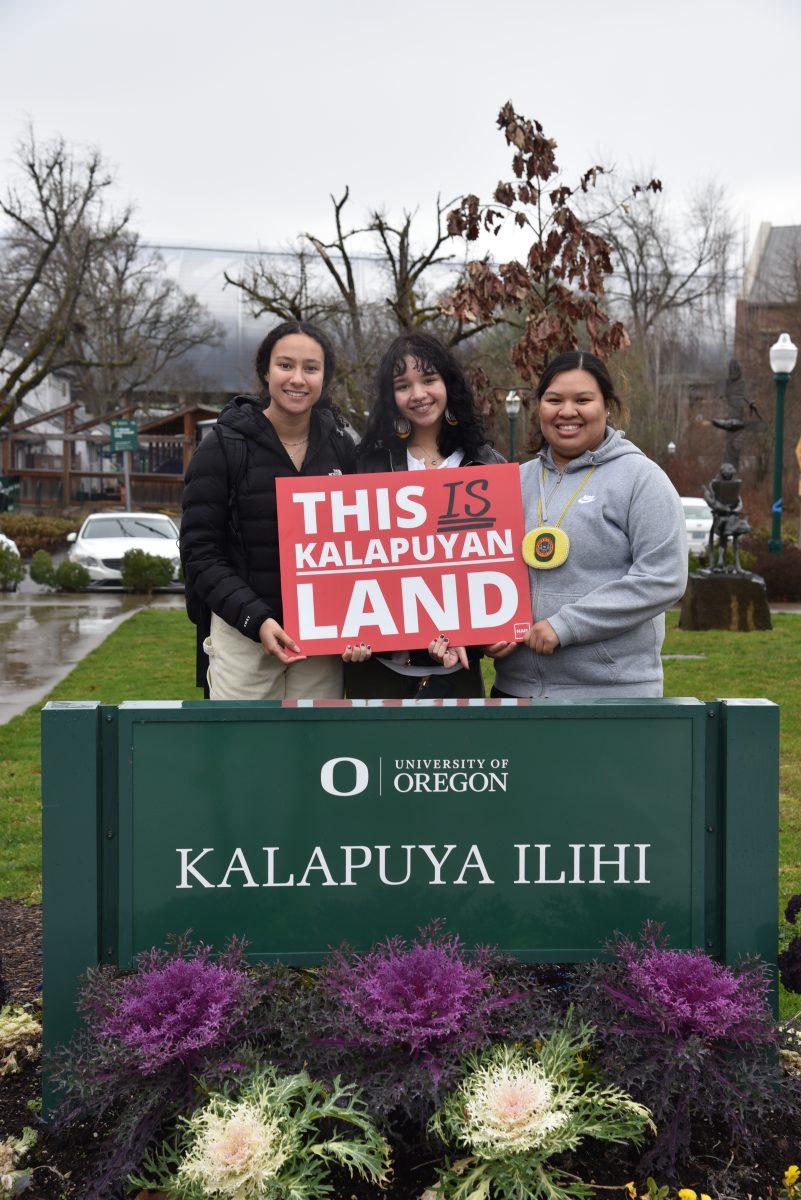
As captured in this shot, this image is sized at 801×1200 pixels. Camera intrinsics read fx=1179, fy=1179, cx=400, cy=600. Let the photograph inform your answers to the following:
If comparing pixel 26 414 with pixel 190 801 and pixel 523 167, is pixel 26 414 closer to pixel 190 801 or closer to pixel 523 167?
pixel 523 167

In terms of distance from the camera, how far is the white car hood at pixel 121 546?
2073 cm

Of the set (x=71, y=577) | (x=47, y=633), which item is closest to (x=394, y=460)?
(x=47, y=633)

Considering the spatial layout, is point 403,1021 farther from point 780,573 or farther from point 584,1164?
point 780,573

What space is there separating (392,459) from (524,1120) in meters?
1.90

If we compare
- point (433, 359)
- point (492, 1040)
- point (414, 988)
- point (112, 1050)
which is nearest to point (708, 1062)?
point (492, 1040)

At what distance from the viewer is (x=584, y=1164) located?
266cm

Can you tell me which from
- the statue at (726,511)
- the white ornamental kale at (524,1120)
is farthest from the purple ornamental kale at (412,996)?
the statue at (726,511)

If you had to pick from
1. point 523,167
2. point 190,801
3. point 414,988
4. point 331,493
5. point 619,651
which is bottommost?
point 414,988

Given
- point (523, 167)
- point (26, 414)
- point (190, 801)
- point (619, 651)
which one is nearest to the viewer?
point (190, 801)

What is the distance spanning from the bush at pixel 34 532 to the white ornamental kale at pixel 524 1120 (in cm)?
2867

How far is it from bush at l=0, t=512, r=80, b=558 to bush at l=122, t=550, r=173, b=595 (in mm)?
10758

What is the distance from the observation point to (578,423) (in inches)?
130

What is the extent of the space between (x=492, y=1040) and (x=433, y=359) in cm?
193

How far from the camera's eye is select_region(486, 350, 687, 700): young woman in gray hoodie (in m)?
3.11
